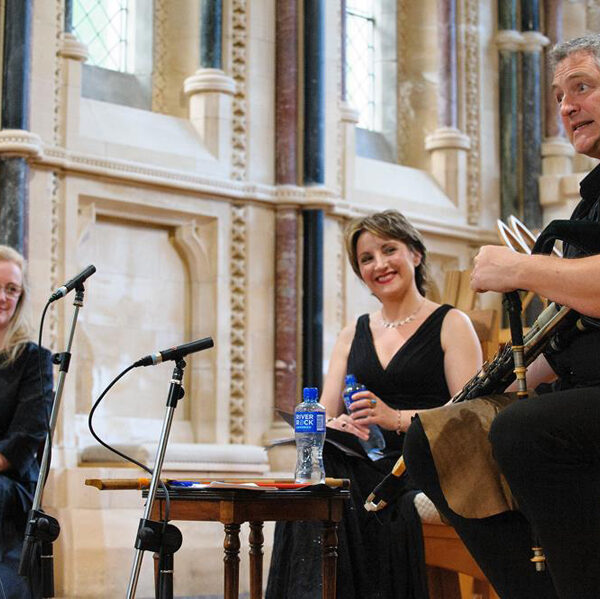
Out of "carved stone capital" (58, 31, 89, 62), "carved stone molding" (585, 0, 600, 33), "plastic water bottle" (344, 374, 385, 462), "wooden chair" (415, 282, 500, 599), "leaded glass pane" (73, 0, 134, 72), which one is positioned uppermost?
"carved stone molding" (585, 0, 600, 33)

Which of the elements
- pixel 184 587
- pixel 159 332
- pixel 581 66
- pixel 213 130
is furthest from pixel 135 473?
pixel 581 66

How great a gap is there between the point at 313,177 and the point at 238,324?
3.78ft

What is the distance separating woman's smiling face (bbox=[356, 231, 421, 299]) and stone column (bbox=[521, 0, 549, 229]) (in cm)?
629

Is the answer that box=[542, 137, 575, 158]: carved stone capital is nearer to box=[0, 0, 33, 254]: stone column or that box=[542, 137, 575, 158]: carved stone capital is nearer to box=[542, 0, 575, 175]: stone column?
box=[542, 0, 575, 175]: stone column

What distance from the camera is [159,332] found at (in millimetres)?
8648

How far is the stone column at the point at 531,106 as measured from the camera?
10734mm

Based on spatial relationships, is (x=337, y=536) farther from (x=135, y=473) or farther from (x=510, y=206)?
(x=510, y=206)

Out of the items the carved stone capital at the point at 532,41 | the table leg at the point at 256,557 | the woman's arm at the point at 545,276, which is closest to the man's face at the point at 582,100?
the woman's arm at the point at 545,276

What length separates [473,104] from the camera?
10.7 m

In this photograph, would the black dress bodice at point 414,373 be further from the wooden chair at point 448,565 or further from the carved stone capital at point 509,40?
the carved stone capital at point 509,40

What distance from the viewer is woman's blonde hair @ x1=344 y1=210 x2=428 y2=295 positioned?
459cm

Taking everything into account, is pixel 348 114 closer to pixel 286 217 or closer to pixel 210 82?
pixel 286 217

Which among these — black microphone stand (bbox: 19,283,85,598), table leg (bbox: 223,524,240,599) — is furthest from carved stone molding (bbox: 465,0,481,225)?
black microphone stand (bbox: 19,283,85,598)

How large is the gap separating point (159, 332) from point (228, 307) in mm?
492
